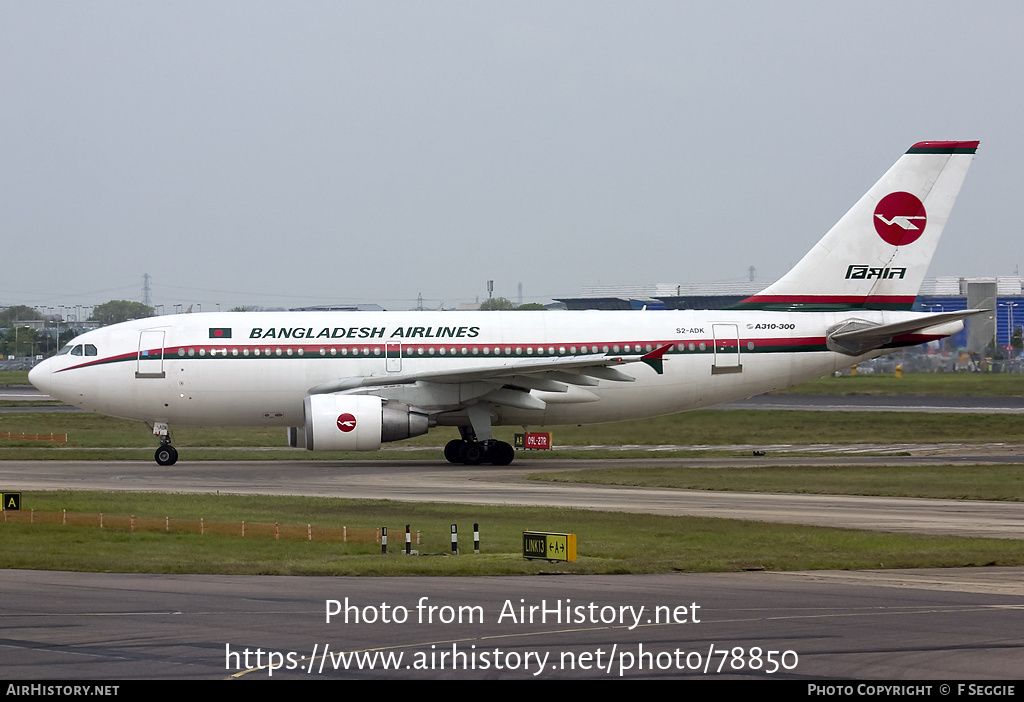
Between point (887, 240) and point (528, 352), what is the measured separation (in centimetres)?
1314

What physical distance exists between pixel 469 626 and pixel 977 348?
351 feet

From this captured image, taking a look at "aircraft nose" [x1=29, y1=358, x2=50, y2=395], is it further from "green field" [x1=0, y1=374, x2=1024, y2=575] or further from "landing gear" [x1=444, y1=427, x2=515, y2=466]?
"landing gear" [x1=444, y1=427, x2=515, y2=466]

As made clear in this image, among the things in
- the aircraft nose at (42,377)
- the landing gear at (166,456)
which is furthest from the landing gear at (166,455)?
the aircraft nose at (42,377)

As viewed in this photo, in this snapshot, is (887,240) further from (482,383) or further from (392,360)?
(392,360)

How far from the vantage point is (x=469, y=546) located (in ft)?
73.8

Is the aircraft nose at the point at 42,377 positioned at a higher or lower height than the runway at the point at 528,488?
higher

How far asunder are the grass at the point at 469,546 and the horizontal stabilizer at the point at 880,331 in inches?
649

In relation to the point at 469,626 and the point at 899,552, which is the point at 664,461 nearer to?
the point at 899,552

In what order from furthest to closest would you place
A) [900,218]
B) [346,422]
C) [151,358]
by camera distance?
[900,218]
[151,358]
[346,422]

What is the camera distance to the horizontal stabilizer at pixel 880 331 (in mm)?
39281

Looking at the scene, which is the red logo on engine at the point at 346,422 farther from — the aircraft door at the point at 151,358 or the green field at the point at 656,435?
the green field at the point at 656,435

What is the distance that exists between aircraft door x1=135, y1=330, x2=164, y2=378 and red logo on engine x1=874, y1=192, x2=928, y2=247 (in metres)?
24.8

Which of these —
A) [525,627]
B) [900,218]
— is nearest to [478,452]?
[900,218]

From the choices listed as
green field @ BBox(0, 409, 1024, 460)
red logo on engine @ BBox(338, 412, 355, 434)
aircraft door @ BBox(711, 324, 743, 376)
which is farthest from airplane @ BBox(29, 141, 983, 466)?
green field @ BBox(0, 409, 1024, 460)
